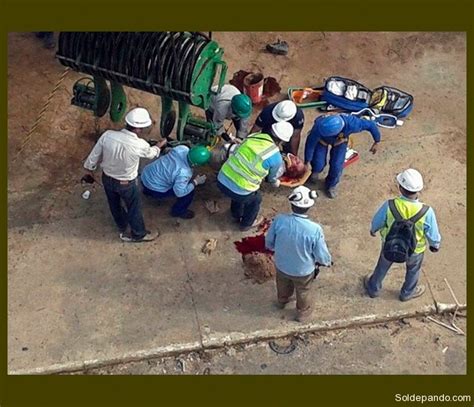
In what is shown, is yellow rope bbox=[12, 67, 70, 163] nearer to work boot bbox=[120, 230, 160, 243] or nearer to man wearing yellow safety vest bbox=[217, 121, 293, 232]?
work boot bbox=[120, 230, 160, 243]

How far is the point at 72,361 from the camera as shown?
8.27 metres

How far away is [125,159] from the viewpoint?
8.59m

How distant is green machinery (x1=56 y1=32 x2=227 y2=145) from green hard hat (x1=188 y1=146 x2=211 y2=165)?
0.65 meters

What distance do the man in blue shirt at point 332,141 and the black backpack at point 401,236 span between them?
1.57 metres

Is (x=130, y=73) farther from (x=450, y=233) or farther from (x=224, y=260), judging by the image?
(x=450, y=233)

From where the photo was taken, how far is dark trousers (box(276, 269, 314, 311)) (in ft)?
26.9

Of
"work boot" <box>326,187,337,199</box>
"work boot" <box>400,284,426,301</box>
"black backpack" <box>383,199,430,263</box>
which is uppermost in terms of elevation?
"black backpack" <box>383,199,430,263</box>

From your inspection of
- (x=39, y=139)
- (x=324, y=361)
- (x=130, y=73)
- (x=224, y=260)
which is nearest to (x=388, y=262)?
(x=324, y=361)

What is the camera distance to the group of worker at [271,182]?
312 inches

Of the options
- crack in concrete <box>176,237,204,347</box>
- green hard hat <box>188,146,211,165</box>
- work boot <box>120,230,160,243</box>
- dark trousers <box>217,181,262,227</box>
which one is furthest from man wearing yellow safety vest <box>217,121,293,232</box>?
work boot <box>120,230,160,243</box>

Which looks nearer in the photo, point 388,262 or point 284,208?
point 388,262

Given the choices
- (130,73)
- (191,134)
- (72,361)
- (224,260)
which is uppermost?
(130,73)
